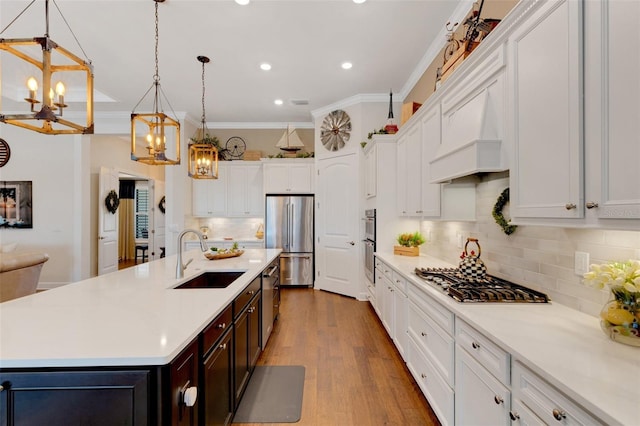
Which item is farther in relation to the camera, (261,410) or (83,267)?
(83,267)

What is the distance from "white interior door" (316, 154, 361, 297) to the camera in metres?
4.84

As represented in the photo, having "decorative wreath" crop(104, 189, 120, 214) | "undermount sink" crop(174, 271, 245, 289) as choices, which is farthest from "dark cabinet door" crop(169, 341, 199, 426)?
"decorative wreath" crop(104, 189, 120, 214)

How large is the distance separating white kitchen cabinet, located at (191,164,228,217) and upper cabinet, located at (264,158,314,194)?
101 cm

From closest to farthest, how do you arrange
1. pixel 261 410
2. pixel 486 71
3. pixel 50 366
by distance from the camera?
pixel 50 366 → pixel 486 71 → pixel 261 410

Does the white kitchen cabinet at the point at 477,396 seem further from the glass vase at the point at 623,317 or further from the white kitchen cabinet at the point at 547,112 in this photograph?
the white kitchen cabinet at the point at 547,112

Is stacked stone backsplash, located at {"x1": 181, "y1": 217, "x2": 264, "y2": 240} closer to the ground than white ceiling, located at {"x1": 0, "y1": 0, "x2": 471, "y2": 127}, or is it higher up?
closer to the ground

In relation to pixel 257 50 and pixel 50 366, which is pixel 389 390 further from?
pixel 257 50

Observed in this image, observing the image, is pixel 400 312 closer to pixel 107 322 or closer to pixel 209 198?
pixel 107 322

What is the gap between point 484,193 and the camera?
2340 millimetres

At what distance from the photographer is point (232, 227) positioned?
21.0ft

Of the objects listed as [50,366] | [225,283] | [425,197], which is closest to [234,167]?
[225,283]

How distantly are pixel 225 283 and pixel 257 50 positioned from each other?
2619 millimetres

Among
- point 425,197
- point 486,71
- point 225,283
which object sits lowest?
point 225,283

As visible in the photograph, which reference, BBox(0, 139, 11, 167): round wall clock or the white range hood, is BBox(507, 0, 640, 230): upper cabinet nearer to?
the white range hood
